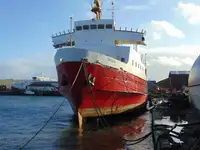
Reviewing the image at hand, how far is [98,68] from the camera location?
17266mm

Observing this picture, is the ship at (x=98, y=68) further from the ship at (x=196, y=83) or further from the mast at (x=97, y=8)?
the ship at (x=196, y=83)

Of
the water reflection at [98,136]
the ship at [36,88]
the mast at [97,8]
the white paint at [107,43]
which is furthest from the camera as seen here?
the ship at [36,88]

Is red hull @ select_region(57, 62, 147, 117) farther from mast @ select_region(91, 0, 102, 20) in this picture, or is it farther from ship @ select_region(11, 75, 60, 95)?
ship @ select_region(11, 75, 60, 95)

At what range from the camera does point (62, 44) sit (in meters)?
25.1

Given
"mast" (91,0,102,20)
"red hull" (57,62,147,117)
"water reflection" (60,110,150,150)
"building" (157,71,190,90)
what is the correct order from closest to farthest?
1. "water reflection" (60,110,150,150)
2. "red hull" (57,62,147,117)
3. "mast" (91,0,102,20)
4. "building" (157,71,190,90)

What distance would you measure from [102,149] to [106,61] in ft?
22.5

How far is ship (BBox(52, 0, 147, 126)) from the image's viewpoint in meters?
16.8

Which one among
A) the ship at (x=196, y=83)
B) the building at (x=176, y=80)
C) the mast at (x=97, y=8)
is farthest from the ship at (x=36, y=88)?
the ship at (x=196, y=83)

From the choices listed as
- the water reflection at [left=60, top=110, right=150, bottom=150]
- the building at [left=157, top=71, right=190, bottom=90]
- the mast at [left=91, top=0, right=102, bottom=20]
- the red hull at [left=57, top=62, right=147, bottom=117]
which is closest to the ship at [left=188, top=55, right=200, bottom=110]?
the water reflection at [left=60, top=110, right=150, bottom=150]

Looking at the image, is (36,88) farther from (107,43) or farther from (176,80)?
(107,43)

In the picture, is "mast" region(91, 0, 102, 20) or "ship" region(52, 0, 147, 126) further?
"mast" region(91, 0, 102, 20)

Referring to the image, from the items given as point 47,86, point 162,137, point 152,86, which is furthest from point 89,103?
point 47,86

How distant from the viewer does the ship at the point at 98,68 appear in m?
16.8

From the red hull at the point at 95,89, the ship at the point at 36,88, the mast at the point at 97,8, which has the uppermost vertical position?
the mast at the point at 97,8
